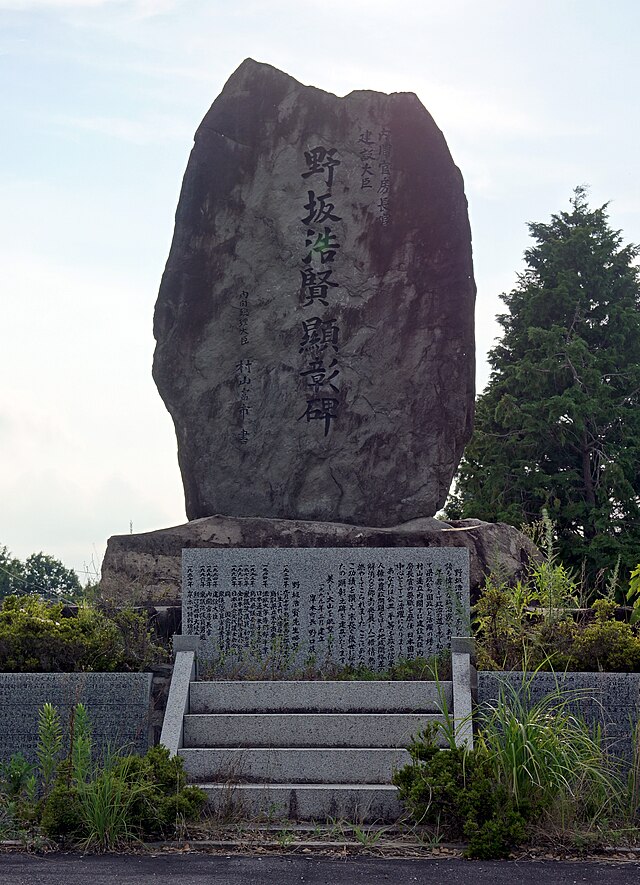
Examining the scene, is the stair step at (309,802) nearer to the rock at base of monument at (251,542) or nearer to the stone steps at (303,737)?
the stone steps at (303,737)

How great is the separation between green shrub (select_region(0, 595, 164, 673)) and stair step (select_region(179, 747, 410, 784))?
0.97 m

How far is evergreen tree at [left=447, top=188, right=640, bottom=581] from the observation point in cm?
1498

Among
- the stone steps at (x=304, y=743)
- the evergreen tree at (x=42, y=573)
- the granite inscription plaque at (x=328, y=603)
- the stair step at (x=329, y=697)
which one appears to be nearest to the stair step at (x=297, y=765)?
the stone steps at (x=304, y=743)

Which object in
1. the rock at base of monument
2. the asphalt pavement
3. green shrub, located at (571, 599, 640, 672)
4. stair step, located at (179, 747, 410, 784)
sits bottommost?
the asphalt pavement

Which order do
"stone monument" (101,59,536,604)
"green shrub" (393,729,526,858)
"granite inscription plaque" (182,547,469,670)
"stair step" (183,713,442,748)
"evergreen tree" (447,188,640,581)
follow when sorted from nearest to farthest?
"green shrub" (393,729,526,858), "stair step" (183,713,442,748), "granite inscription plaque" (182,547,469,670), "stone monument" (101,59,536,604), "evergreen tree" (447,188,640,581)

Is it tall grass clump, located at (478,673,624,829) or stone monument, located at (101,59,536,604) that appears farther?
stone monument, located at (101,59,536,604)

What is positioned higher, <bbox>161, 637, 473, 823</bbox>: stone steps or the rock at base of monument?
the rock at base of monument

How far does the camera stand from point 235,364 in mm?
8656

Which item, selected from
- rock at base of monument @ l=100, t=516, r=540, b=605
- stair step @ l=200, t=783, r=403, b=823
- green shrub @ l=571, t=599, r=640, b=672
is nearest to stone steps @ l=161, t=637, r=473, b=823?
stair step @ l=200, t=783, r=403, b=823

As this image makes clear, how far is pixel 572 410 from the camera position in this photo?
49.7ft

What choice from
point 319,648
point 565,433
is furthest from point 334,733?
point 565,433

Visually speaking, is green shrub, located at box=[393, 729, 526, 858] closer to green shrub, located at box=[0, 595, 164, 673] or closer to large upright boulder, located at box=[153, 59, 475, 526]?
green shrub, located at box=[0, 595, 164, 673]

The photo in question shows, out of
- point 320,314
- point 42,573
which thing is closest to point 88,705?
point 320,314

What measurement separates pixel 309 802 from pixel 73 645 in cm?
187
